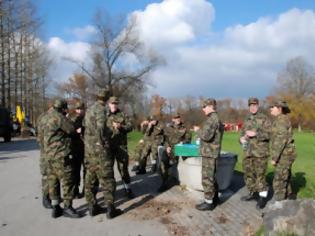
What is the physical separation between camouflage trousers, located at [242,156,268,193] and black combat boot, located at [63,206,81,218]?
139 inches

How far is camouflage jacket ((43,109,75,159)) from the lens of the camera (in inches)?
326

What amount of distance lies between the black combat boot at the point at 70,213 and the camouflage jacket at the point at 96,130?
1127mm

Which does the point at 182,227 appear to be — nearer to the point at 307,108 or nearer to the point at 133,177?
the point at 133,177

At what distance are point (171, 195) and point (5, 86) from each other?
38833 millimetres

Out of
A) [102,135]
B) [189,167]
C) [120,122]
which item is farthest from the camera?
[189,167]

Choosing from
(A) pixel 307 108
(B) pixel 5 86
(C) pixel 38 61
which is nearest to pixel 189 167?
(B) pixel 5 86

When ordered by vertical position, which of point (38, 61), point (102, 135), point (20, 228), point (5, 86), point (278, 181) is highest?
point (38, 61)

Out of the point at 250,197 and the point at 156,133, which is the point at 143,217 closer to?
the point at 250,197

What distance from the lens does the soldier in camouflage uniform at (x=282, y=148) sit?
8.46 m

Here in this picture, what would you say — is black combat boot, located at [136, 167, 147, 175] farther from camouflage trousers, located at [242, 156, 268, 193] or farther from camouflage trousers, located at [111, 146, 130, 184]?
camouflage trousers, located at [242, 156, 268, 193]

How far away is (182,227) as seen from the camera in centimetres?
755

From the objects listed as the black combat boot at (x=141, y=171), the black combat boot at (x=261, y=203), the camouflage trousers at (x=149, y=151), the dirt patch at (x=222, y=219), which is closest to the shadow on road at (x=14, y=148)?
the black combat boot at (x=141, y=171)

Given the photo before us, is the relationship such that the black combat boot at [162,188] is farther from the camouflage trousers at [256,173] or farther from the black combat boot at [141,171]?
the black combat boot at [141,171]

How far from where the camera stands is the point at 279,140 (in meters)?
8.44
